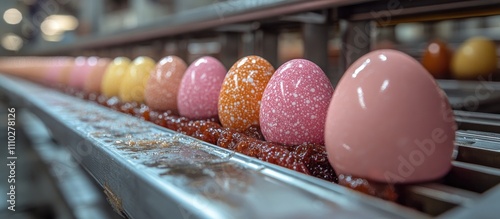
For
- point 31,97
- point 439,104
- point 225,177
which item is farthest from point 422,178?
point 31,97

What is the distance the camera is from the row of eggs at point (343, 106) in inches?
22.4

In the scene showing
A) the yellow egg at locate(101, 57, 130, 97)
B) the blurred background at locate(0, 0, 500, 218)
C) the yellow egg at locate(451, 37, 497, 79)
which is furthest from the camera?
the yellow egg at locate(451, 37, 497, 79)

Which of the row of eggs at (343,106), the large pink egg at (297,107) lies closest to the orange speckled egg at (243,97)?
the row of eggs at (343,106)

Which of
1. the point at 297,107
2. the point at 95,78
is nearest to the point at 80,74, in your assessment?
the point at 95,78

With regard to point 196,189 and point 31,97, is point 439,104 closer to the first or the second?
point 196,189

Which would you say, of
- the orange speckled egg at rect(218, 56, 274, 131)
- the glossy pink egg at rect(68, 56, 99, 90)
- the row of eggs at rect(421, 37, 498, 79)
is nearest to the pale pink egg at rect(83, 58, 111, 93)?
the glossy pink egg at rect(68, 56, 99, 90)

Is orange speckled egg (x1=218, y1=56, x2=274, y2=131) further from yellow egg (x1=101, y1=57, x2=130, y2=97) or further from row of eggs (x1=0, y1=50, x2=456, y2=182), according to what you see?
yellow egg (x1=101, y1=57, x2=130, y2=97)

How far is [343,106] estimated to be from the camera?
62cm

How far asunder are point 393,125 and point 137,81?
114cm

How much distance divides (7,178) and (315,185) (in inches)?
137

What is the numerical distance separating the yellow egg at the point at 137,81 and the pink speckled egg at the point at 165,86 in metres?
0.17

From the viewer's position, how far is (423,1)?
1.10m

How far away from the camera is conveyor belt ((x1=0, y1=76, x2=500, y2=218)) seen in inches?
17.1

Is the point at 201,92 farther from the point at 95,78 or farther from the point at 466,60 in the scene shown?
the point at 466,60
